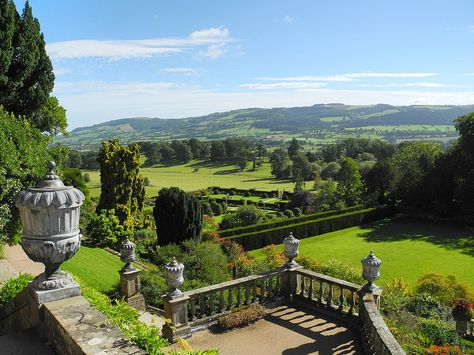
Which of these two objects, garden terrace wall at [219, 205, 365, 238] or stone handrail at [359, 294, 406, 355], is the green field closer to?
garden terrace wall at [219, 205, 365, 238]

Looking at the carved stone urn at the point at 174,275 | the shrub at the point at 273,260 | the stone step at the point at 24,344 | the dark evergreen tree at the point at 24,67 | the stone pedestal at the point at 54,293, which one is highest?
the dark evergreen tree at the point at 24,67

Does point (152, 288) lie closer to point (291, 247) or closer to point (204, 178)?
point (291, 247)

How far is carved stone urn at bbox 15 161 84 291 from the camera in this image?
4.60 meters

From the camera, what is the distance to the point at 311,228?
3125 centimetres

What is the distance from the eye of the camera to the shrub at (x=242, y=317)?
935cm

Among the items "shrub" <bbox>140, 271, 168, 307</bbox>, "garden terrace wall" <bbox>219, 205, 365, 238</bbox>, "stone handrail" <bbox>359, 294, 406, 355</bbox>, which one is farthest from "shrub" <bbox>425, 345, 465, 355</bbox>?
"garden terrace wall" <bbox>219, 205, 365, 238</bbox>

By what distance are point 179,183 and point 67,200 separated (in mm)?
65920

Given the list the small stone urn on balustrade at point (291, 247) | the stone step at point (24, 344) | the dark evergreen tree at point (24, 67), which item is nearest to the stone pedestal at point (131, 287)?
the small stone urn on balustrade at point (291, 247)

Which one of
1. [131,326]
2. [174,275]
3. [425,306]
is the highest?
[131,326]

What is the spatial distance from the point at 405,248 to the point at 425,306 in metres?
13.7

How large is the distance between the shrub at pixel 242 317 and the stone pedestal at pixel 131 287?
3.29 meters

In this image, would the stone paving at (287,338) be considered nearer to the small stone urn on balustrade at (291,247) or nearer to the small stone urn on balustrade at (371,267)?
the small stone urn on balustrade at (371,267)

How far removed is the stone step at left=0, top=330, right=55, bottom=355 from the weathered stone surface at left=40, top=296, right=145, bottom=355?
13 cm

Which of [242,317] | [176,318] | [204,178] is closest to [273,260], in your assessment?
[242,317]
